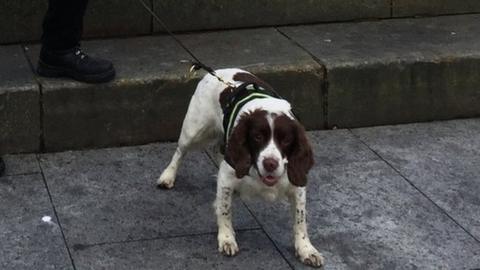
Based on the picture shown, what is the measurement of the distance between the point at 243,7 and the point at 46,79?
1.74 m

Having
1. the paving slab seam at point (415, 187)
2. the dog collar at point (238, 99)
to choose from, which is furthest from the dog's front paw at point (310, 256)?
the paving slab seam at point (415, 187)

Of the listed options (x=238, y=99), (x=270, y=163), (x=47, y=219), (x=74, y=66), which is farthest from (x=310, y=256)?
(x=74, y=66)

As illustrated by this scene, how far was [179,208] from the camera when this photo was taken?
5180mm

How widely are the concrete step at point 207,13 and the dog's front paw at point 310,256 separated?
264cm

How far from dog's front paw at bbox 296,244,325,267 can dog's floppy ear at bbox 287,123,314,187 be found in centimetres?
44

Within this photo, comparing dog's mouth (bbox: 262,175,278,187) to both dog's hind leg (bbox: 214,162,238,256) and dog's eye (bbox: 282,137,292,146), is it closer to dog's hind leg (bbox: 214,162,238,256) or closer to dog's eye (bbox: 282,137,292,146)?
dog's eye (bbox: 282,137,292,146)

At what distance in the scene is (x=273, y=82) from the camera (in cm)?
608

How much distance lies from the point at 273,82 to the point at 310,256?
1740 mm

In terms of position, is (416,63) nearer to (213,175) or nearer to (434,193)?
(434,193)

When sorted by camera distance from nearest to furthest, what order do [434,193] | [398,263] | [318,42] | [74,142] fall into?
[398,263] < [434,193] < [74,142] < [318,42]

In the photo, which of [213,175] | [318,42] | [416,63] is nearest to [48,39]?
[213,175]

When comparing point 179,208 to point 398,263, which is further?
point 179,208

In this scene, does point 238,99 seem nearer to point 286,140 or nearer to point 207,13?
point 286,140

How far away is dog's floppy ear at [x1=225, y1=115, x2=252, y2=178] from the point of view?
170 inches
